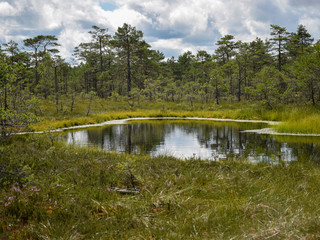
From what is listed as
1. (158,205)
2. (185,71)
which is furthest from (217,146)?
(185,71)

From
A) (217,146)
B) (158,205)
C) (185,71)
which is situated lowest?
(217,146)

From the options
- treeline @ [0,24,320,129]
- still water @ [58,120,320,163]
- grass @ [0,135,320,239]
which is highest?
treeline @ [0,24,320,129]

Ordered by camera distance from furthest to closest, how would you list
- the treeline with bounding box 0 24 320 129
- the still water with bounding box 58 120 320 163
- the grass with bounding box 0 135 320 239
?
the treeline with bounding box 0 24 320 129
the still water with bounding box 58 120 320 163
the grass with bounding box 0 135 320 239

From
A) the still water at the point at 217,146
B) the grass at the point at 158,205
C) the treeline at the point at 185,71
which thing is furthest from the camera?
the treeline at the point at 185,71

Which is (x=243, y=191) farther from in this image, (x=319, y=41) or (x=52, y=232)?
(x=319, y=41)

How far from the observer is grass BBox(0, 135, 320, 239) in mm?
3232

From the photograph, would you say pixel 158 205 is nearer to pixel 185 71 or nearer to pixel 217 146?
pixel 217 146

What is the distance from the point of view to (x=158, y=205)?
13.5 feet

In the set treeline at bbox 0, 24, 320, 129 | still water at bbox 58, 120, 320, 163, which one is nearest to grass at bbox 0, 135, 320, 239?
still water at bbox 58, 120, 320, 163

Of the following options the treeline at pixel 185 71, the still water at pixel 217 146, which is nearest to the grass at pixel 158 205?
the still water at pixel 217 146

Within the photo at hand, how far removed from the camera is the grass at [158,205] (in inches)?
127

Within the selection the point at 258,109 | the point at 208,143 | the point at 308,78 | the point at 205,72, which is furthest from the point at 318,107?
the point at 205,72

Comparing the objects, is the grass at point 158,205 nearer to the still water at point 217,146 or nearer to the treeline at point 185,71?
the still water at point 217,146

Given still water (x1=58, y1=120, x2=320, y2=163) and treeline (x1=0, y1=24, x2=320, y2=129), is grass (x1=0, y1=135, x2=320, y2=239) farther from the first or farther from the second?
treeline (x1=0, y1=24, x2=320, y2=129)
